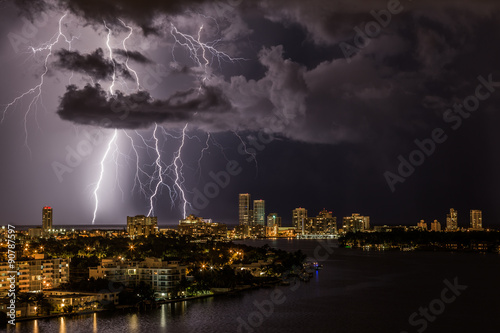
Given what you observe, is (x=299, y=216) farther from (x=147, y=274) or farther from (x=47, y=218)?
(x=147, y=274)

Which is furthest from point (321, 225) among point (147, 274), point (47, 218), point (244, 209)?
point (147, 274)

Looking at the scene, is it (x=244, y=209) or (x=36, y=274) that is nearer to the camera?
(x=36, y=274)

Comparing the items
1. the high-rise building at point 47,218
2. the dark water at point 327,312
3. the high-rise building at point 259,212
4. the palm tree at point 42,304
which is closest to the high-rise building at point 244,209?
the high-rise building at point 259,212

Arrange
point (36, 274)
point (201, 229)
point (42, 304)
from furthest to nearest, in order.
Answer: point (201, 229), point (36, 274), point (42, 304)

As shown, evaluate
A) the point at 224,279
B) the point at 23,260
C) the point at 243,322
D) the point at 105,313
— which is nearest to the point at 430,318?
the point at 243,322

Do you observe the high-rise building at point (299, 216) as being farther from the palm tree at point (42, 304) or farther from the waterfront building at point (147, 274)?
the palm tree at point (42, 304)

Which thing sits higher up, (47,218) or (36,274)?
(47,218)
